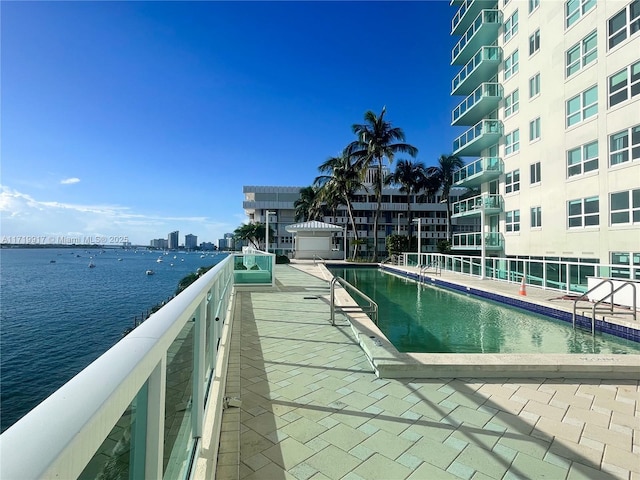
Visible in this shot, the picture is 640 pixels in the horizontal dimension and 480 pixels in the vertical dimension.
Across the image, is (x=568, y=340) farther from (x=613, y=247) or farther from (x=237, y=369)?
(x=613, y=247)

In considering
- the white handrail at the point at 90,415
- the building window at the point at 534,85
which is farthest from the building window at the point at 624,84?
the white handrail at the point at 90,415

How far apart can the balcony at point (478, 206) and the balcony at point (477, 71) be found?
27.3ft

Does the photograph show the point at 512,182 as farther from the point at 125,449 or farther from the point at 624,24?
the point at 125,449

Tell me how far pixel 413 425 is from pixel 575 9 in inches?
825

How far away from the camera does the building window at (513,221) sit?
20.1 metres

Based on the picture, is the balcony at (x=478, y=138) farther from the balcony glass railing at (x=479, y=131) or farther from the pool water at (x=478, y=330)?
the pool water at (x=478, y=330)

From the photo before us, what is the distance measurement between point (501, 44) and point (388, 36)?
8.33 meters

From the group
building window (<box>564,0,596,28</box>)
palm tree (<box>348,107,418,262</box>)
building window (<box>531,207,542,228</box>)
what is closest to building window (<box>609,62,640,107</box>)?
building window (<box>564,0,596,28</box>)

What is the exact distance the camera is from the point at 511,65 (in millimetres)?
21250

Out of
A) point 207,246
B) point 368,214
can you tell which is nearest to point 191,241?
point 207,246

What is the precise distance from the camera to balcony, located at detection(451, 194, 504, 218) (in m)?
21.8

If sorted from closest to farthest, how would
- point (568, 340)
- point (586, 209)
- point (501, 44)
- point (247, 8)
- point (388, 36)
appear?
point (568, 340) < point (247, 8) < point (586, 209) < point (388, 36) < point (501, 44)

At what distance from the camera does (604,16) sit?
14375mm

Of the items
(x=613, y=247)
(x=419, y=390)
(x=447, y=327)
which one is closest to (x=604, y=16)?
(x=613, y=247)
